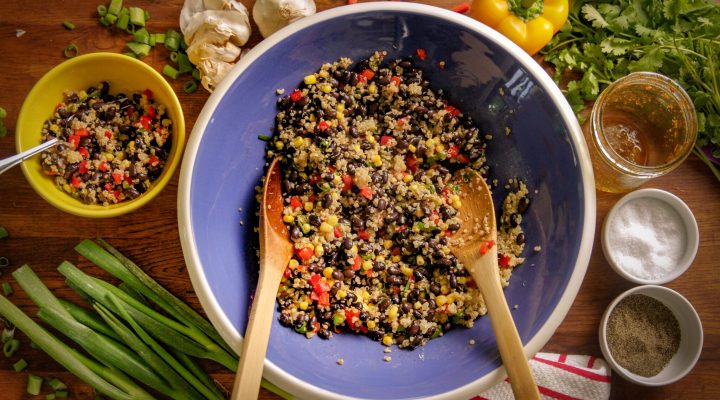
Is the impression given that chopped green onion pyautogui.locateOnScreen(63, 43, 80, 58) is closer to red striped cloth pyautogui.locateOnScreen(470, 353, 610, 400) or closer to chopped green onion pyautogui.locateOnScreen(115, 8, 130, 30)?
chopped green onion pyautogui.locateOnScreen(115, 8, 130, 30)

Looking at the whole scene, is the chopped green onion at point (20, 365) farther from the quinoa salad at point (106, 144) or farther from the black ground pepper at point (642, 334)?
the black ground pepper at point (642, 334)

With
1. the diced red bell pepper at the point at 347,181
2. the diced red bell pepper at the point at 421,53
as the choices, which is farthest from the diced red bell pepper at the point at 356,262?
the diced red bell pepper at the point at 421,53

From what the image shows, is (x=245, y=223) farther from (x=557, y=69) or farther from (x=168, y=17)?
(x=557, y=69)

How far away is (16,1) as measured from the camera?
2086 millimetres

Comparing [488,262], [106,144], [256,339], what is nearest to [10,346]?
[106,144]

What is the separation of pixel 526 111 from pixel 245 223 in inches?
36.7

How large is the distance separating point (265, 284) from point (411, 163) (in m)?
0.60

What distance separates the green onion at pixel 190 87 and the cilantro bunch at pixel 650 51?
4.04 ft

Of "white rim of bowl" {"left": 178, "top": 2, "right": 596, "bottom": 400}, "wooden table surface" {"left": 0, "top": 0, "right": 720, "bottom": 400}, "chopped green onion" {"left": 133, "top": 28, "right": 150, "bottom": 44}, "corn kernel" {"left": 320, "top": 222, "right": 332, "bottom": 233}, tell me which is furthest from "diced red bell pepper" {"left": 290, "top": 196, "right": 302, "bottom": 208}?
"chopped green onion" {"left": 133, "top": 28, "right": 150, "bottom": 44}

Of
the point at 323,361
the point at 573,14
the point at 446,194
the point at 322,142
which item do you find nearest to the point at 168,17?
the point at 322,142

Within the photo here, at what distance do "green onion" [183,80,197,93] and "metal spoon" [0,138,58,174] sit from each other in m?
0.45

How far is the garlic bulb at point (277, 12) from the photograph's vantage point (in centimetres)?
193

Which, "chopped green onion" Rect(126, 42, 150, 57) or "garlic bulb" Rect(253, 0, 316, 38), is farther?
"chopped green onion" Rect(126, 42, 150, 57)

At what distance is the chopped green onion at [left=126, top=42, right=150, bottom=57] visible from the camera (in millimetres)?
2059
